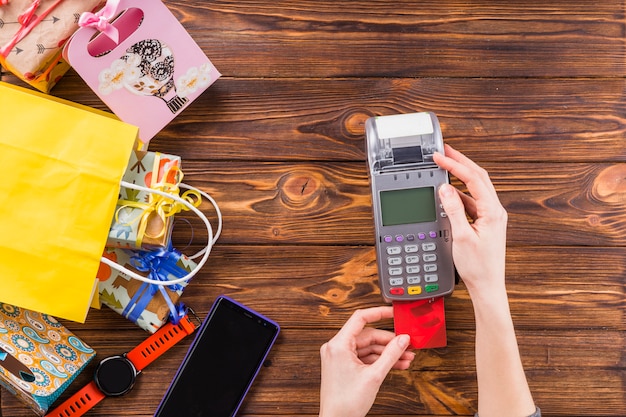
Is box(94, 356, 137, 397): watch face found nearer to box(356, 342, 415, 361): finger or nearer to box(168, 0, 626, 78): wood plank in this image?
box(356, 342, 415, 361): finger

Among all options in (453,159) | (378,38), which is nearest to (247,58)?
(378,38)

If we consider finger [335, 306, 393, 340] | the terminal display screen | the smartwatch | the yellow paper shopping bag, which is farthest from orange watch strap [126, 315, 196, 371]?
the terminal display screen

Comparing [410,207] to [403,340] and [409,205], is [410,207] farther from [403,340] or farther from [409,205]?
[403,340]

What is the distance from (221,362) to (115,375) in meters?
0.16

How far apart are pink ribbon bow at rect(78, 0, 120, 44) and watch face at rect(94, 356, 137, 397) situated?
0.47m

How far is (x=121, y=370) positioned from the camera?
86cm

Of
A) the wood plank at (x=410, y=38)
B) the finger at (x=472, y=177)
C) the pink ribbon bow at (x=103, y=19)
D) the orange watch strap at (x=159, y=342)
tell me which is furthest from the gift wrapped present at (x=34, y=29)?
the finger at (x=472, y=177)

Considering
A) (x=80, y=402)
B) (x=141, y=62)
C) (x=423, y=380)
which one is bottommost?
(x=423, y=380)

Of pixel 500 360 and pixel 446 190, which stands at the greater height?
pixel 446 190

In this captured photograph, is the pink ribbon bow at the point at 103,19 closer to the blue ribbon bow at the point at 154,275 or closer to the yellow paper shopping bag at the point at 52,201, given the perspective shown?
the yellow paper shopping bag at the point at 52,201

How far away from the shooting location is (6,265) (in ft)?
2.45

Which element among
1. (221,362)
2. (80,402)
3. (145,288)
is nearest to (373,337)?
(221,362)

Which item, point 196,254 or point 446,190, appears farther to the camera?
point 196,254

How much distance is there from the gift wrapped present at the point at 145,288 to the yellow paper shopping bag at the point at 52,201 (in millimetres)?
71
